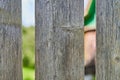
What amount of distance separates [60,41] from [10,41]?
207 mm

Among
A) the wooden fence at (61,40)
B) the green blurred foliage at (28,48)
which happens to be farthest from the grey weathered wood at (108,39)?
the green blurred foliage at (28,48)

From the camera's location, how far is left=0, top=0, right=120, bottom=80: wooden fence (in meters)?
1.40

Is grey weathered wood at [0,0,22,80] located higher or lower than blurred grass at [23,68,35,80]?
higher

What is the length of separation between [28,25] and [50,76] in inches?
182

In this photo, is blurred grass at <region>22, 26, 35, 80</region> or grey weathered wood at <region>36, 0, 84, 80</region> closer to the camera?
grey weathered wood at <region>36, 0, 84, 80</region>

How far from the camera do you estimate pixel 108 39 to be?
1.40m

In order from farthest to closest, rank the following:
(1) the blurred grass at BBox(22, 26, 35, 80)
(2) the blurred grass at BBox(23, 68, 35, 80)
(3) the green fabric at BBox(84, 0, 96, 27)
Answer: (1) the blurred grass at BBox(22, 26, 35, 80), (2) the blurred grass at BBox(23, 68, 35, 80), (3) the green fabric at BBox(84, 0, 96, 27)

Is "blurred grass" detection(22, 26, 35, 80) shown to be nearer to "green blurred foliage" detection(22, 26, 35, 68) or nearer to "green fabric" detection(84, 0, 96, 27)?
"green blurred foliage" detection(22, 26, 35, 68)

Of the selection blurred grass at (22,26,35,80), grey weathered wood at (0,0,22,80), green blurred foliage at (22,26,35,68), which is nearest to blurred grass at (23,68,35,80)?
blurred grass at (22,26,35,80)

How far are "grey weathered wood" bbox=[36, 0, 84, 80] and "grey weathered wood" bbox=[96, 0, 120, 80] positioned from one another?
0.07m

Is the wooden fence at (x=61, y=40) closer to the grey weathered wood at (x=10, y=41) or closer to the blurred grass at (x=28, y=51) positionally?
the grey weathered wood at (x=10, y=41)

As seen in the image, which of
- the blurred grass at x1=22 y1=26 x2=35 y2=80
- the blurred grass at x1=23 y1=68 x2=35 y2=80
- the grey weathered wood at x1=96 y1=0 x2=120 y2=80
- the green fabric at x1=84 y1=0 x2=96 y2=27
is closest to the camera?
the grey weathered wood at x1=96 y1=0 x2=120 y2=80

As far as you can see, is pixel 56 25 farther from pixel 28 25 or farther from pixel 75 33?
pixel 28 25

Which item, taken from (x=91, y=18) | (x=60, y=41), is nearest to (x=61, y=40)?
(x=60, y=41)
